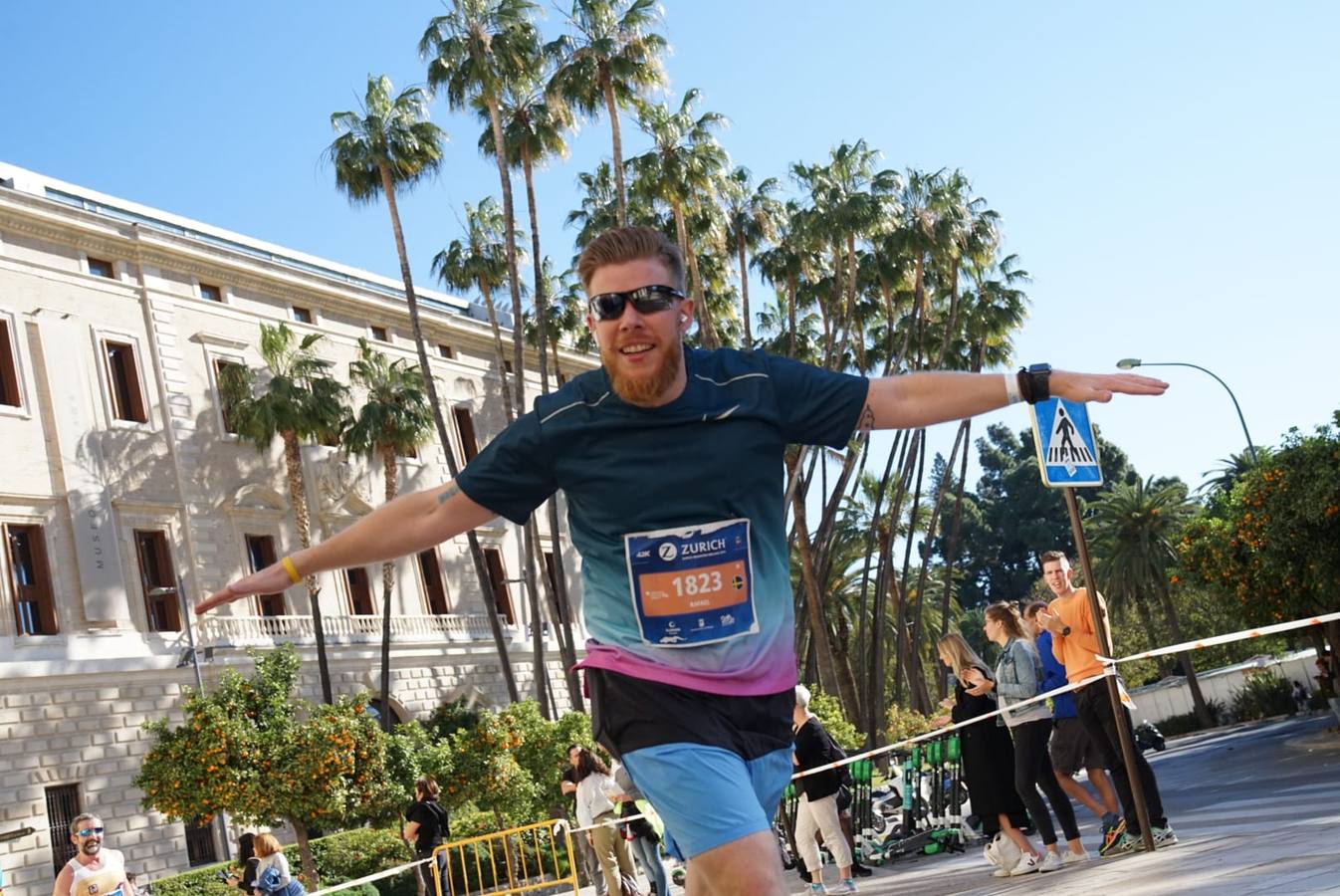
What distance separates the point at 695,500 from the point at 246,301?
123ft

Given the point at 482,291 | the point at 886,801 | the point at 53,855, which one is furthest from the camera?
the point at 482,291

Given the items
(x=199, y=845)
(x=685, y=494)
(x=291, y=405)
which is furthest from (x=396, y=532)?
(x=291, y=405)

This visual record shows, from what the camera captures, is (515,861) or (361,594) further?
(361,594)

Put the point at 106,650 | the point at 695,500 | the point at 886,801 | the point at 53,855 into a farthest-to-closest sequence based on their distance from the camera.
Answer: the point at 106,650 → the point at 53,855 → the point at 886,801 → the point at 695,500

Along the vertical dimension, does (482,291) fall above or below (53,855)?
above

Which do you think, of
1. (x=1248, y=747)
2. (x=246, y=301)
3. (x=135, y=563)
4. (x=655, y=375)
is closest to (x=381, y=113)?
(x=246, y=301)

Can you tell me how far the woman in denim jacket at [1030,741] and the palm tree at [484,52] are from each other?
26.4m

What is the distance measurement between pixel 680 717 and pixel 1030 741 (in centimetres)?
680

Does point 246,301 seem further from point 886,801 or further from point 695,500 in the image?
point 695,500

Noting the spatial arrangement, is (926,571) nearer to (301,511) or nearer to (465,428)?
(465,428)

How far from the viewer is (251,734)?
86.8 feet

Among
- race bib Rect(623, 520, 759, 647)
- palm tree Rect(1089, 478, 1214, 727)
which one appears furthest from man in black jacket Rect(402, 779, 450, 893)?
palm tree Rect(1089, 478, 1214, 727)

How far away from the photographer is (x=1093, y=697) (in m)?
9.70

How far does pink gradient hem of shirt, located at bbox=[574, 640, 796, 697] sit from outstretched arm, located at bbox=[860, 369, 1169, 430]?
0.65 m
